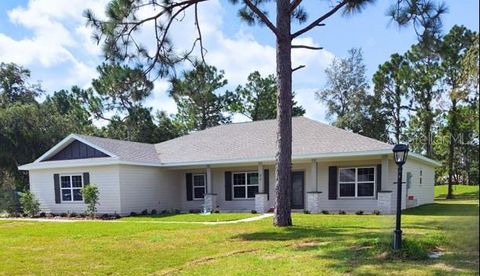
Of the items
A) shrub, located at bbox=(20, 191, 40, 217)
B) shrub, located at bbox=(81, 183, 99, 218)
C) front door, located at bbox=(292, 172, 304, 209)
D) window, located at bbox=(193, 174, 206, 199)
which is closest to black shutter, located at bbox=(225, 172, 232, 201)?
window, located at bbox=(193, 174, 206, 199)

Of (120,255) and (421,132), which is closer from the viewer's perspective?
(120,255)

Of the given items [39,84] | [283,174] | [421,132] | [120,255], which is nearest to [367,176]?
[283,174]

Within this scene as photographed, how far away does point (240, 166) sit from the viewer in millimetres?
19516

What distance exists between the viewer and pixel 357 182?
17.2m

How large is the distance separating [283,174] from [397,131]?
26.2 metres

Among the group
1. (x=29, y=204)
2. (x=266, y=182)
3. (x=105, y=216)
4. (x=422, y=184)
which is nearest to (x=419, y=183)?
(x=422, y=184)

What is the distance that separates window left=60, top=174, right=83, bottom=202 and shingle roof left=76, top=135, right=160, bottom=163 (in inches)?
68.2

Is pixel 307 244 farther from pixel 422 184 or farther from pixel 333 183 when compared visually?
pixel 422 184

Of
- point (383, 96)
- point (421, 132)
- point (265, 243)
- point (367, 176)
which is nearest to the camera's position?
point (265, 243)

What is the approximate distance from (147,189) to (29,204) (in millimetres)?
5160

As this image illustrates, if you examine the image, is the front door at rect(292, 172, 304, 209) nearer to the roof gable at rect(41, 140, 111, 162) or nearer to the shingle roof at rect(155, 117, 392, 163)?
the shingle roof at rect(155, 117, 392, 163)

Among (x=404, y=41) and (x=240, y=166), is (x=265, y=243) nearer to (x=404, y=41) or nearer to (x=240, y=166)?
(x=404, y=41)

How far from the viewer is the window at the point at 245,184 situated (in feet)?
63.8

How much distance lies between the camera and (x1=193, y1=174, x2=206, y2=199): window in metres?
20.6
